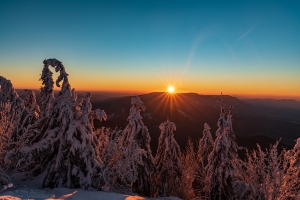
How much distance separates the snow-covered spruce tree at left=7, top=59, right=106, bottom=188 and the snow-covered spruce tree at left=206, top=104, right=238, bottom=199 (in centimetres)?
918

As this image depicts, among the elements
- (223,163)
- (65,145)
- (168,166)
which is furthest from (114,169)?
(168,166)

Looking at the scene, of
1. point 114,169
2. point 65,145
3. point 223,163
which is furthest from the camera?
point 223,163

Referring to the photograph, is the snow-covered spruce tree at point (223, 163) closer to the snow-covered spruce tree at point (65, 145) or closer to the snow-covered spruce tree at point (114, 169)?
the snow-covered spruce tree at point (114, 169)

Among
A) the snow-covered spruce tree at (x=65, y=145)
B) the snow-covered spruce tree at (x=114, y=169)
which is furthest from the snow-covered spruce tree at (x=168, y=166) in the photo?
the snow-covered spruce tree at (x=65, y=145)

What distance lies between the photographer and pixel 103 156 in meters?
11.5

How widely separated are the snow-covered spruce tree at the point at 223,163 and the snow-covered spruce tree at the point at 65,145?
9.18 metres

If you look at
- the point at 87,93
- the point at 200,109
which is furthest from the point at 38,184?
the point at 200,109

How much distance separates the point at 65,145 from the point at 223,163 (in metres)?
11.2

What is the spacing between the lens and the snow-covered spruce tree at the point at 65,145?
8.76 meters

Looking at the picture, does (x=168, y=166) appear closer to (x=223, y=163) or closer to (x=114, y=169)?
(x=223, y=163)

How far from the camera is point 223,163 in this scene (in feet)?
49.5

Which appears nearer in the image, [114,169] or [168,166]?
[114,169]

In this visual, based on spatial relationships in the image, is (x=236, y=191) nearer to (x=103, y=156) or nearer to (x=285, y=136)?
(x=103, y=156)

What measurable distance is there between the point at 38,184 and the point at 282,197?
12.0 metres
